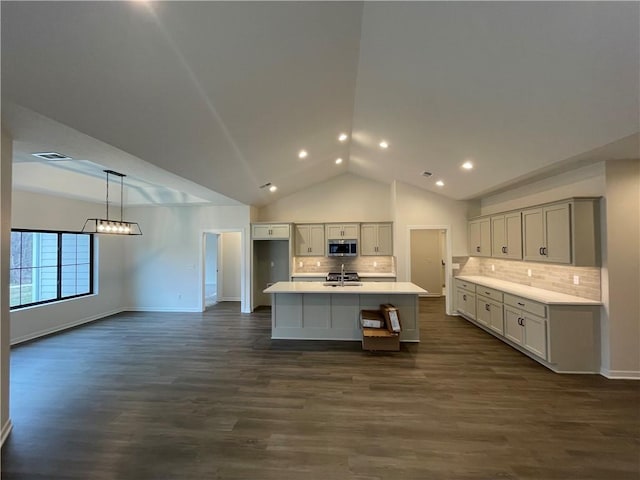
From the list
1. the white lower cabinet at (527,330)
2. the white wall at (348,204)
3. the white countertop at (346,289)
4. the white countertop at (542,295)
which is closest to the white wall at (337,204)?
the white wall at (348,204)

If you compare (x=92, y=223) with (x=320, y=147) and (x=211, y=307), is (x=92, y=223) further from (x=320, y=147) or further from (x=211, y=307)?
(x=320, y=147)

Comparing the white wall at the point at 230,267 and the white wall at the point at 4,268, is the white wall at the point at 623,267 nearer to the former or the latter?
the white wall at the point at 4,268

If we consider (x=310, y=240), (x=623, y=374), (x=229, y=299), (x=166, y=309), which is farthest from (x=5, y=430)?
(x=623, y=374)

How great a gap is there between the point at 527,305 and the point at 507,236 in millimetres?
1369

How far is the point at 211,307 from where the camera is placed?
749cm

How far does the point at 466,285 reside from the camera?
6.05 meters

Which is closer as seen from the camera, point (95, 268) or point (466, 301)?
point (466, 301)

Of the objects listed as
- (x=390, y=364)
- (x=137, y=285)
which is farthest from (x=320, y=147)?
(x=137, y=285)

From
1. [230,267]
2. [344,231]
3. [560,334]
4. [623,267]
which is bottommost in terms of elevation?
[560,334]

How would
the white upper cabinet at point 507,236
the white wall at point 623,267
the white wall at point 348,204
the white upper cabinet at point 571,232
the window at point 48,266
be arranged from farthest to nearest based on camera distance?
1. the white wall at point 348,204
2. the window at point 48,266
3. the white upper cabinet at point 507,236
4. the white upper cabinet at point 571,232
5. the white wall at point 623,267

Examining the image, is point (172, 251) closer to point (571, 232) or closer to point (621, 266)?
point (571, 232)

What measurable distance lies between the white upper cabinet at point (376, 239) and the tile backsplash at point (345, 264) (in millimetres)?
281

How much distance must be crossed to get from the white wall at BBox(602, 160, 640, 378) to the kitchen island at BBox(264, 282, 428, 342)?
229 centimetres

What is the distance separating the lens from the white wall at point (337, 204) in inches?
295
